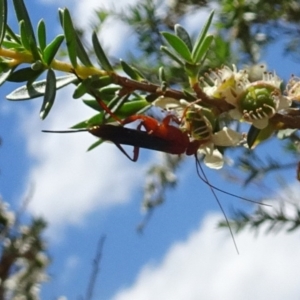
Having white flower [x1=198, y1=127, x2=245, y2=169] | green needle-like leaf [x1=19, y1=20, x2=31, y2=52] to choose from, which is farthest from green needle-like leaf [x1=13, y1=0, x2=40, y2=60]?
white flower [x1=198, y1=127, x2=245, y2=169]

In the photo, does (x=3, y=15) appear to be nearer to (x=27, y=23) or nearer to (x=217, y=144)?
(x=27, y=23)

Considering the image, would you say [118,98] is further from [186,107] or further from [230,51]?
[230,51]

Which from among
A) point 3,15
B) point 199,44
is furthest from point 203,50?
point 3,15

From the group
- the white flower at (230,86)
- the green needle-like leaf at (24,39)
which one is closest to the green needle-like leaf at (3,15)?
the green needle-like leaf at (24,39)

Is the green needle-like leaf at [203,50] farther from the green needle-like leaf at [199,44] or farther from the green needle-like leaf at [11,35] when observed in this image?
the green needle-like leaf at [11,35]

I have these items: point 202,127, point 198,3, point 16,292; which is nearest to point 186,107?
point 202,127

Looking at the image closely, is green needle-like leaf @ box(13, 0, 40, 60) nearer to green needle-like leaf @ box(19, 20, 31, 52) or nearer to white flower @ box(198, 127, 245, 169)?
green needle-like leaf @ box(19, 20, 31, 52)

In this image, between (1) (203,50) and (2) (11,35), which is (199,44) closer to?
(1) (203,50)
